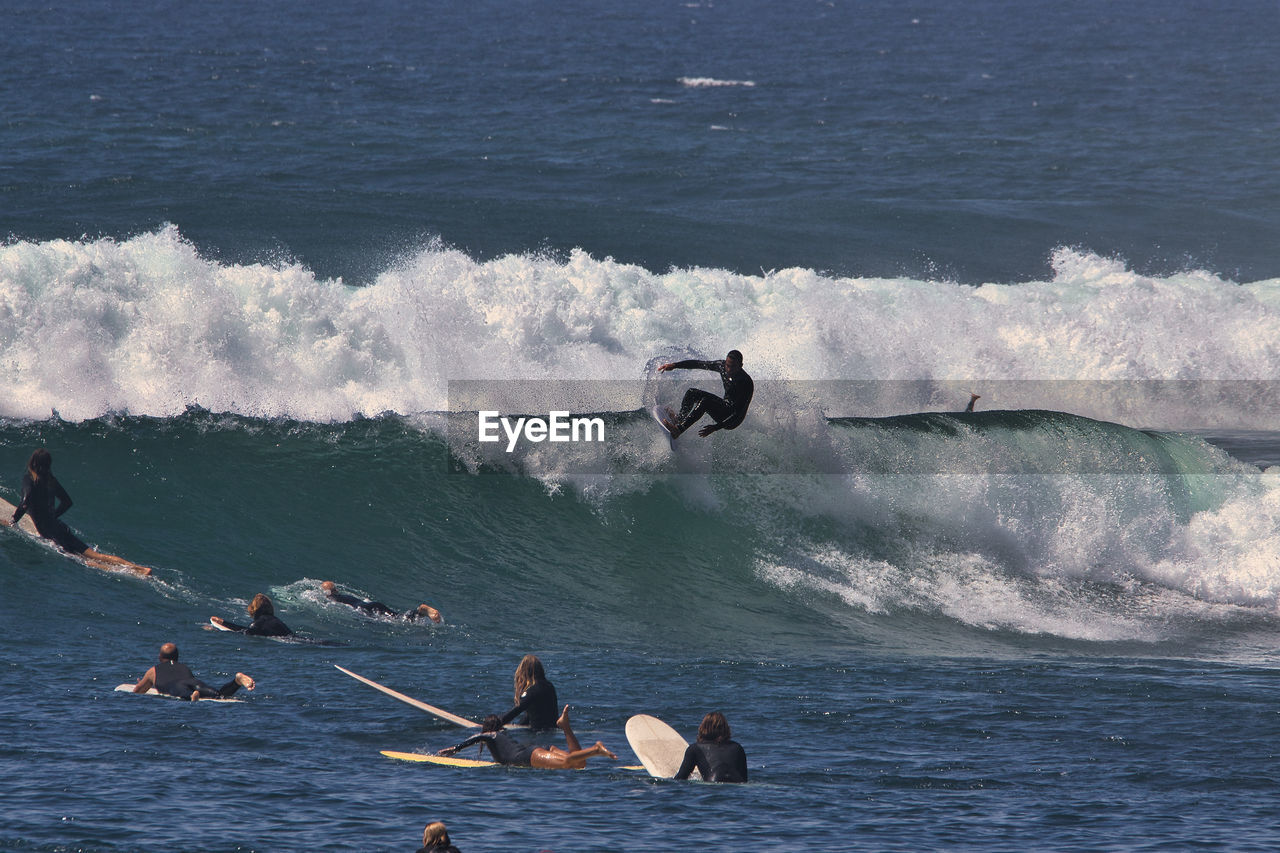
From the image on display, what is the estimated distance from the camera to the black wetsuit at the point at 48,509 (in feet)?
45.6

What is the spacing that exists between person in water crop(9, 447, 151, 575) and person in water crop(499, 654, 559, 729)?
532cm

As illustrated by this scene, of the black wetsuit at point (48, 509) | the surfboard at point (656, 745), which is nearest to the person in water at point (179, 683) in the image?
the surfboard at point (656, 745)

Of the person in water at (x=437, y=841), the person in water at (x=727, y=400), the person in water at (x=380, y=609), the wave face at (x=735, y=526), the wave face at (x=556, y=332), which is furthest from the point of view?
the wave face at (x=556, y=332)

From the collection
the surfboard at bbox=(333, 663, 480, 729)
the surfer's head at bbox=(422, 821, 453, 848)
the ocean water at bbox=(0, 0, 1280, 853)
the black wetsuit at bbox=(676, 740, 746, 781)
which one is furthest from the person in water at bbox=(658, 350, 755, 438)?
the surfer's head at bbox=(422, 821, 453, 848)

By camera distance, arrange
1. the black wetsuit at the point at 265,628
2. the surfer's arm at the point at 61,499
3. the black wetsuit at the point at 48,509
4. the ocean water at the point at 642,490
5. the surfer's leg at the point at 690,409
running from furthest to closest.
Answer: the surfer's arm at the point at 61,499 < the black wetsuit at the point at 48,509 < the surfer's leg at the point at 690,409 < the black wetsuit at the point at 265,628 < the ocean water at the point at 642,490

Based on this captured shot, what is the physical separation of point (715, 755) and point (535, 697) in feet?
5.40

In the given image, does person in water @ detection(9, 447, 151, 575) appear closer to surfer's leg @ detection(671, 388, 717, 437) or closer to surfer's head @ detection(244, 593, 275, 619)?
surfer's head @ detection(244, 593, 275, 619)

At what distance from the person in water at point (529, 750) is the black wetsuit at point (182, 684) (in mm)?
2026

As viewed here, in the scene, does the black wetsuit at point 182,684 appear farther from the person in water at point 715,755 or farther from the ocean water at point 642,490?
the person in water at point 715,755

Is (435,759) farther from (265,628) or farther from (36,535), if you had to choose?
(36,535)

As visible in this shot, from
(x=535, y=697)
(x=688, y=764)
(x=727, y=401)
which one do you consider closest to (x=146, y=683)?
(x=535, y=697)

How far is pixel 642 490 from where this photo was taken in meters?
16.9

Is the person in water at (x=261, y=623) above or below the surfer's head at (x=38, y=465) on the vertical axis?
below

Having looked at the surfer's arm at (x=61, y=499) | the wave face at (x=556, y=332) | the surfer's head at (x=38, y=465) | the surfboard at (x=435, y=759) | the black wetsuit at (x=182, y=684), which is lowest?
the surfboard at (x=435, y=759)
